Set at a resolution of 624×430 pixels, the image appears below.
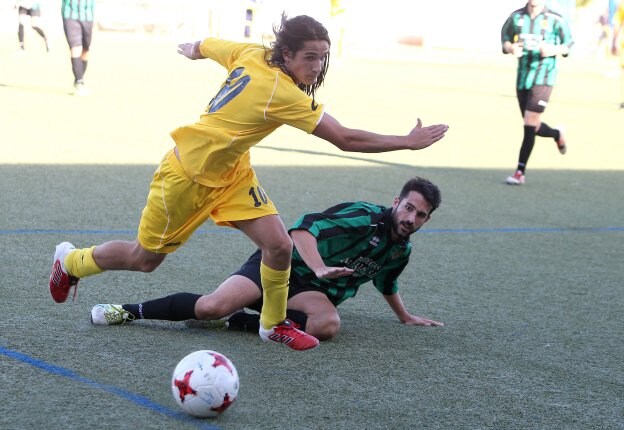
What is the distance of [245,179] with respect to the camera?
4.44m

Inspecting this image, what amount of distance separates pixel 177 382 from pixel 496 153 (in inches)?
360

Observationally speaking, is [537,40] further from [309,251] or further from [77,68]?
[77,68]

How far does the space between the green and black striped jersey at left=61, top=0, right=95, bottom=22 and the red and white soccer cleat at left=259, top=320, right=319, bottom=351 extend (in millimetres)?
9978

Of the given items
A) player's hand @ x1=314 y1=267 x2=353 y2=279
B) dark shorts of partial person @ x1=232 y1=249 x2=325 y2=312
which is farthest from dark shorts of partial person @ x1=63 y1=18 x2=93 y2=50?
player's hand @ x1=314 y1=267 x2=353 y2=279

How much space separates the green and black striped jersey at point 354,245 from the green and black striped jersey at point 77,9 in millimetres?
9664

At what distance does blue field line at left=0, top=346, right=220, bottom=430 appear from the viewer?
11.4 feet

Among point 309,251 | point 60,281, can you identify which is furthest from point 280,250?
point 60,281

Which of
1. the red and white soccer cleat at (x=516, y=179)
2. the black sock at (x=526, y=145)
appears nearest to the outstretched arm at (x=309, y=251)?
the red and white soccer cleat at (x=516, y=179)

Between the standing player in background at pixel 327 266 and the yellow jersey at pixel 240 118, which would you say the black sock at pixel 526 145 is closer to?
the standing player in background at pixel 327 266

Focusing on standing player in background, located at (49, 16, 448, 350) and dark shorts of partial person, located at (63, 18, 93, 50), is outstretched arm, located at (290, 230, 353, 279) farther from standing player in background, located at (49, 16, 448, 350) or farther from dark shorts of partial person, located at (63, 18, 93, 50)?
dark shorts of partial person, located at (63, 18, 93, 50)

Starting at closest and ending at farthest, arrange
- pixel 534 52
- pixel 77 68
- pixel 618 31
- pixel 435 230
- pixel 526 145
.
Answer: pixel 435 230 → pixel 534 52 → pixel 526 145 → pixel 77 68 → pixel 618 31

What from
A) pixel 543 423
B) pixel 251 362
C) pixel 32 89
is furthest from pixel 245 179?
pixel 32 89

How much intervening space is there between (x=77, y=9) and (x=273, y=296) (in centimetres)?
1002

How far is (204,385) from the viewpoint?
3.45 m
